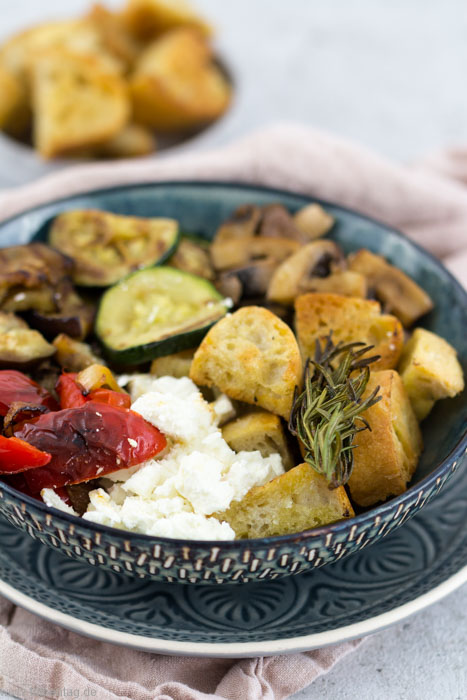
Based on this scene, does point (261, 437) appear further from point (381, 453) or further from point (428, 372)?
point (428, 372)

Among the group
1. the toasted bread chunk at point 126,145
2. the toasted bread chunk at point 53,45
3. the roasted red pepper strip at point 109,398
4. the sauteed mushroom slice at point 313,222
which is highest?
the toasted bread chunk at point 53,45

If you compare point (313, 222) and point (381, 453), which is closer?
point (381, 453)

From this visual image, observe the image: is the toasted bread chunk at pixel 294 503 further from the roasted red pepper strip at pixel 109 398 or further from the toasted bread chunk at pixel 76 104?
the toasted bread chunk at pixel 76 104

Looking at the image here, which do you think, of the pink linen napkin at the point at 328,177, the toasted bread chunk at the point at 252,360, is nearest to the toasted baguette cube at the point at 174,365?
the toasted bread chunk at the point at 252,360

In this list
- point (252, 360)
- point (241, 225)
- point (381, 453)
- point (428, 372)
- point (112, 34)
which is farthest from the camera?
point (112, 34)

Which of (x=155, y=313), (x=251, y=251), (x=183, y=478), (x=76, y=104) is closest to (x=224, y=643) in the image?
(x=183, y=478)

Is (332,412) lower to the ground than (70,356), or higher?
higher

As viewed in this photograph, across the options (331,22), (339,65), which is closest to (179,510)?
(339,65)
